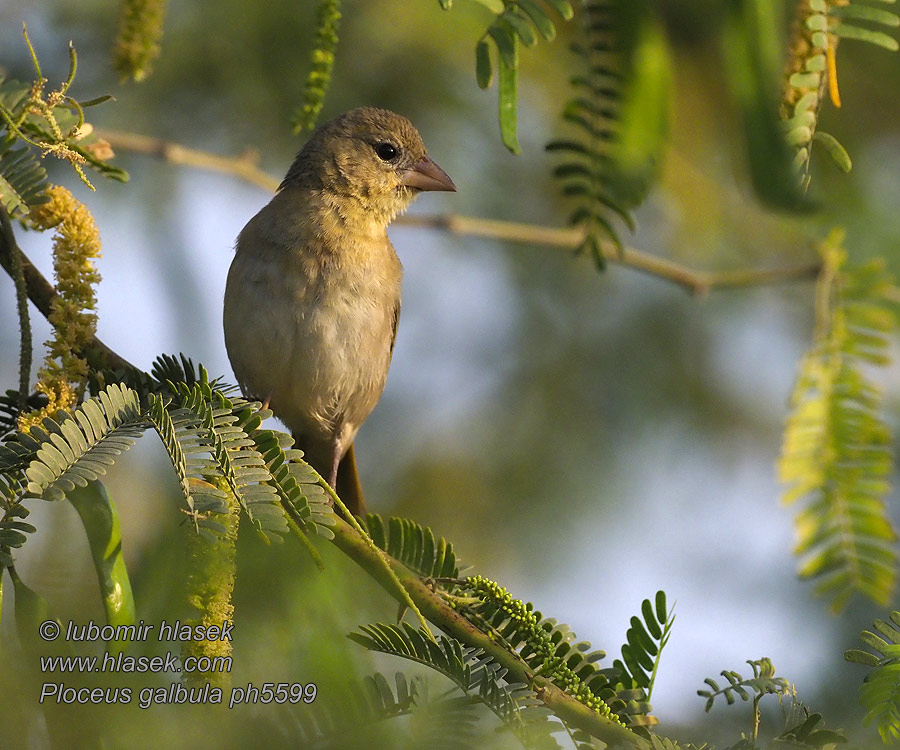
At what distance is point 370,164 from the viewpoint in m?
4.55

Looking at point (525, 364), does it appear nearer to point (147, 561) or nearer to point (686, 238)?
point (686, 238)

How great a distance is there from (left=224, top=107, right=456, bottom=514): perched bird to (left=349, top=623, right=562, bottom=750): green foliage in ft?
6.39

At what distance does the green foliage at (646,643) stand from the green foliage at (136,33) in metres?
1.71

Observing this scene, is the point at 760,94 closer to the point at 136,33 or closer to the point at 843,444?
the point at 843,444

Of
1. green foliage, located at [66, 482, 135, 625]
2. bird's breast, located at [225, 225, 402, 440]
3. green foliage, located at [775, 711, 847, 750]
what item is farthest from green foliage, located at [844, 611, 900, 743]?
bird's breast, located at [225, 225, 402, 440]

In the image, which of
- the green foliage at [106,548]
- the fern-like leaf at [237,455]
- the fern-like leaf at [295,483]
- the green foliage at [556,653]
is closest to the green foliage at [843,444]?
the green foliage at [556,653]

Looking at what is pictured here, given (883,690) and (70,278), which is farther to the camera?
(70,278)

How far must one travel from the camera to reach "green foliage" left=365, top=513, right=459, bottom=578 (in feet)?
7.45

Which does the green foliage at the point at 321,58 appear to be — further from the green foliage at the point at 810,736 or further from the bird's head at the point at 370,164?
the bird's head at the point at 370,164

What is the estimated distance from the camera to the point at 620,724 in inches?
74.9

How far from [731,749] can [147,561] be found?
1.65 m

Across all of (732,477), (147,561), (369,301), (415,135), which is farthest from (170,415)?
(732,477)

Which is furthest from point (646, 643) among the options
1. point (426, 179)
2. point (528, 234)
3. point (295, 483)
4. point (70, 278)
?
point (426, 179)

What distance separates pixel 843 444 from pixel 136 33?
2.03 m
